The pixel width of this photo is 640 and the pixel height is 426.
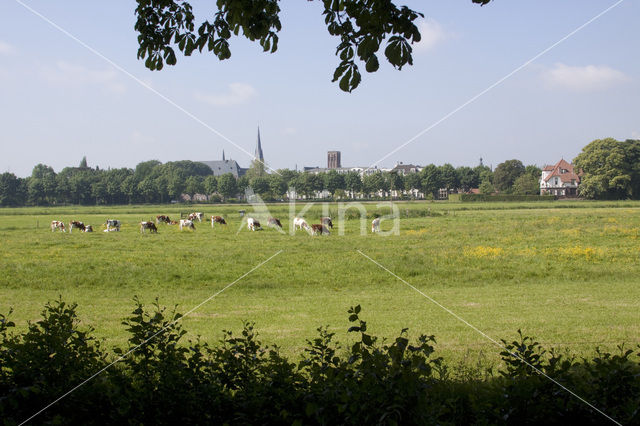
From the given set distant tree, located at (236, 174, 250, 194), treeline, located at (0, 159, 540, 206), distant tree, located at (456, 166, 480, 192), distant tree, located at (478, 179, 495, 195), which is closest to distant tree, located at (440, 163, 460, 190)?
treeline, located at (0, 159, 540, 206)

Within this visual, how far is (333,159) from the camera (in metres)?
125

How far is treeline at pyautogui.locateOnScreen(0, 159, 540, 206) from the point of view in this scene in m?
81.7

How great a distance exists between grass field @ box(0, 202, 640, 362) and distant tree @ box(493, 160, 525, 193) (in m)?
87.0

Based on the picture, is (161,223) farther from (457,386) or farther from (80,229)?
(457,386)

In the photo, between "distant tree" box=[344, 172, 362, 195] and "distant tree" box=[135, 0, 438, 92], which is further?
"distant tree" box=[344, 172, 362, 195]

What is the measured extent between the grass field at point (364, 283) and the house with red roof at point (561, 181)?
57.8 meters

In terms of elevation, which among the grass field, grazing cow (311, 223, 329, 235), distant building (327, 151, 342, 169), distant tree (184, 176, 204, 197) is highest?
distant building (327, 151, 342, 169)

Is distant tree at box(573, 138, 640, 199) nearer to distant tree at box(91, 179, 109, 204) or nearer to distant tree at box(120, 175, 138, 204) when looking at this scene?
distant tree at box(120, 175, 138, 204)

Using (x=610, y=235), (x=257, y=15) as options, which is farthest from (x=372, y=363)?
(x=610, y=235)

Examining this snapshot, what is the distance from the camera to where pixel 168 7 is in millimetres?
6172

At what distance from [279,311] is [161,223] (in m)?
37.2

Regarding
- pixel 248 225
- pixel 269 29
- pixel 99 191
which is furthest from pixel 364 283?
pixel 99 191

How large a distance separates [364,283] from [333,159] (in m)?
108

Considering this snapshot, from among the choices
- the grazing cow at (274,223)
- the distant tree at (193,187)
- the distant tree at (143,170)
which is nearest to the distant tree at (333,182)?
the distant tree at (193,187)
